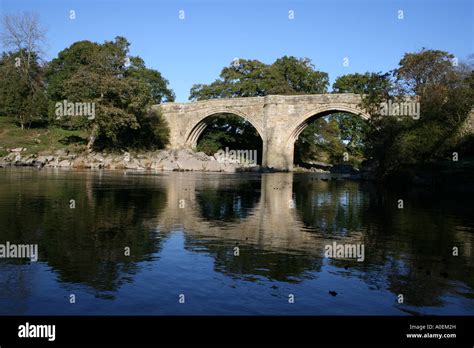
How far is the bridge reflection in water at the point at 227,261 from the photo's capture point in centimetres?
755

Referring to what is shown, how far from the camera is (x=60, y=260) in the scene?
9844 mm

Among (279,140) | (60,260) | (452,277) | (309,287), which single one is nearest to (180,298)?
(309,287)

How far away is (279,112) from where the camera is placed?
60.8 metres

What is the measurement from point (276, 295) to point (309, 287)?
0.83 m

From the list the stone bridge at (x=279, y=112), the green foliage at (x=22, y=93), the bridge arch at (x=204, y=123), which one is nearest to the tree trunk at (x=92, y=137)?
the bridge arch at (x=204, y=123)

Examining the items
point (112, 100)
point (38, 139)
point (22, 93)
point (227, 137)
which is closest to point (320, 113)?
point (227, 137)

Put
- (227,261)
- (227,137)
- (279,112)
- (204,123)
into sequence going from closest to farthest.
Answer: (227,261)
(279,112)
(204,123)
(227,137)

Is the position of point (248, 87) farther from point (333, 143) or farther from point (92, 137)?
point (92, 137)

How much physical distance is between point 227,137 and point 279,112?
13.9 metres

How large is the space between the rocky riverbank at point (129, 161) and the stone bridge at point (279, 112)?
394 cm

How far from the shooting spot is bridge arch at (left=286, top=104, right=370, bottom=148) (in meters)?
54.4
